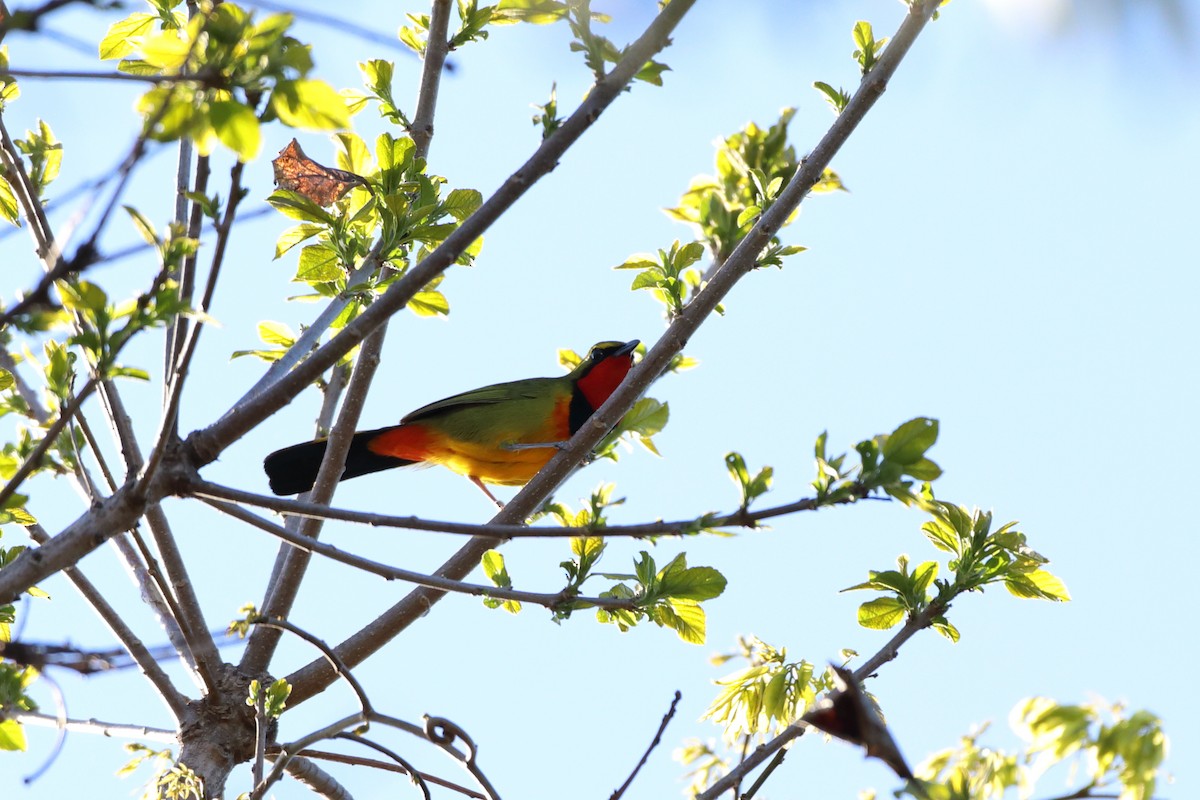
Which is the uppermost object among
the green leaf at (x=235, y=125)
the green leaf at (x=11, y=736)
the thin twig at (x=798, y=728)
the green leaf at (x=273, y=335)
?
the green leaf at (x=273, y=335)

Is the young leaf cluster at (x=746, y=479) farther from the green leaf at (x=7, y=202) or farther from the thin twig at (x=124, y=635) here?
the green leaf at (x=7, y=202)

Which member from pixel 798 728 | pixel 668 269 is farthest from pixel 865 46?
pixel 798 728

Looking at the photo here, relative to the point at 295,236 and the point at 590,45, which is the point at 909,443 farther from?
the point at 295,236

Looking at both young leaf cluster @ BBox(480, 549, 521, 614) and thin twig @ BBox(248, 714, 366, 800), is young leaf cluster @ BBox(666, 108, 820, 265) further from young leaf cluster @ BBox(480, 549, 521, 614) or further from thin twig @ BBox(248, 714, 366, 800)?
thin twig @ BBox(248, 714, 366, 800)

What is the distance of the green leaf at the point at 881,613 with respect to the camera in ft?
12.4

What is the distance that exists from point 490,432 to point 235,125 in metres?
4.23

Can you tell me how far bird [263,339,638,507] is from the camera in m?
6.28

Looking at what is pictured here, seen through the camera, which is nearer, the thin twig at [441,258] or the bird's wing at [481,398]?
the thin twig at [441,258]

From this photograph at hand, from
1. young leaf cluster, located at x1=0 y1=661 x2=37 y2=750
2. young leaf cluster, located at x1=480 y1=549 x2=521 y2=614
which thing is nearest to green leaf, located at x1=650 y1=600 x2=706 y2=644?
young leaf cluster, located at x1=480 y1=549 x2=521 y2=614

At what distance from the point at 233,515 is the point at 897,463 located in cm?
160

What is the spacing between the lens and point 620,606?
3.55 m

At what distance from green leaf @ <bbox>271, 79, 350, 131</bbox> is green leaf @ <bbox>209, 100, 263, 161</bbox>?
81 mm

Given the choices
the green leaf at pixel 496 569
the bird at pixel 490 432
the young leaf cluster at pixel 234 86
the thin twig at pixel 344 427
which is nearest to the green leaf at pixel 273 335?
the thin twig at pixel 344 427

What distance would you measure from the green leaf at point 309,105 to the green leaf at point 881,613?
242 cm
